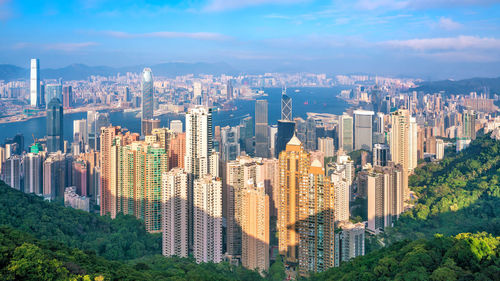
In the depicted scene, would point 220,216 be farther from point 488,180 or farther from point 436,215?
point 488,180

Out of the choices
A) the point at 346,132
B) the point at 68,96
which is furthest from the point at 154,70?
the point at 346,132

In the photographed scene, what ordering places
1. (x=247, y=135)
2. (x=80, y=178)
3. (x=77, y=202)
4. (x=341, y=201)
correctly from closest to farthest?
(x=341, y=201)
(x=77, y=202)
(x=80, y=178)
(x=247, y=135)

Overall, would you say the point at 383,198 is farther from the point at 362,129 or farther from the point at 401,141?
the point at 362,129

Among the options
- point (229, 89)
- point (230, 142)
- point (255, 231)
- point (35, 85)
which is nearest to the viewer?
point (255, 231)

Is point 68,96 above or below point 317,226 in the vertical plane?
above

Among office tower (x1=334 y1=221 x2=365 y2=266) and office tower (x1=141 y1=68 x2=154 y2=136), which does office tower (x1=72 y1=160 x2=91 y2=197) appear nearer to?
office tower (x1=141 y1=68 x2=154 y2=136)

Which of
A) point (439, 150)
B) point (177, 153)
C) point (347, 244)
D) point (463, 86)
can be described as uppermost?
point (463, 86)

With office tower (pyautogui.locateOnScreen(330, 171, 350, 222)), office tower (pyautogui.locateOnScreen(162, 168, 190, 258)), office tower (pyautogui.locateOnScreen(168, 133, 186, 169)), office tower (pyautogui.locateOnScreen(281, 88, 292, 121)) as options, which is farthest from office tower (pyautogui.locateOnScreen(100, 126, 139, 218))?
office tower (pyautogui.locateOnScreen(281, 88, 292, 121))
